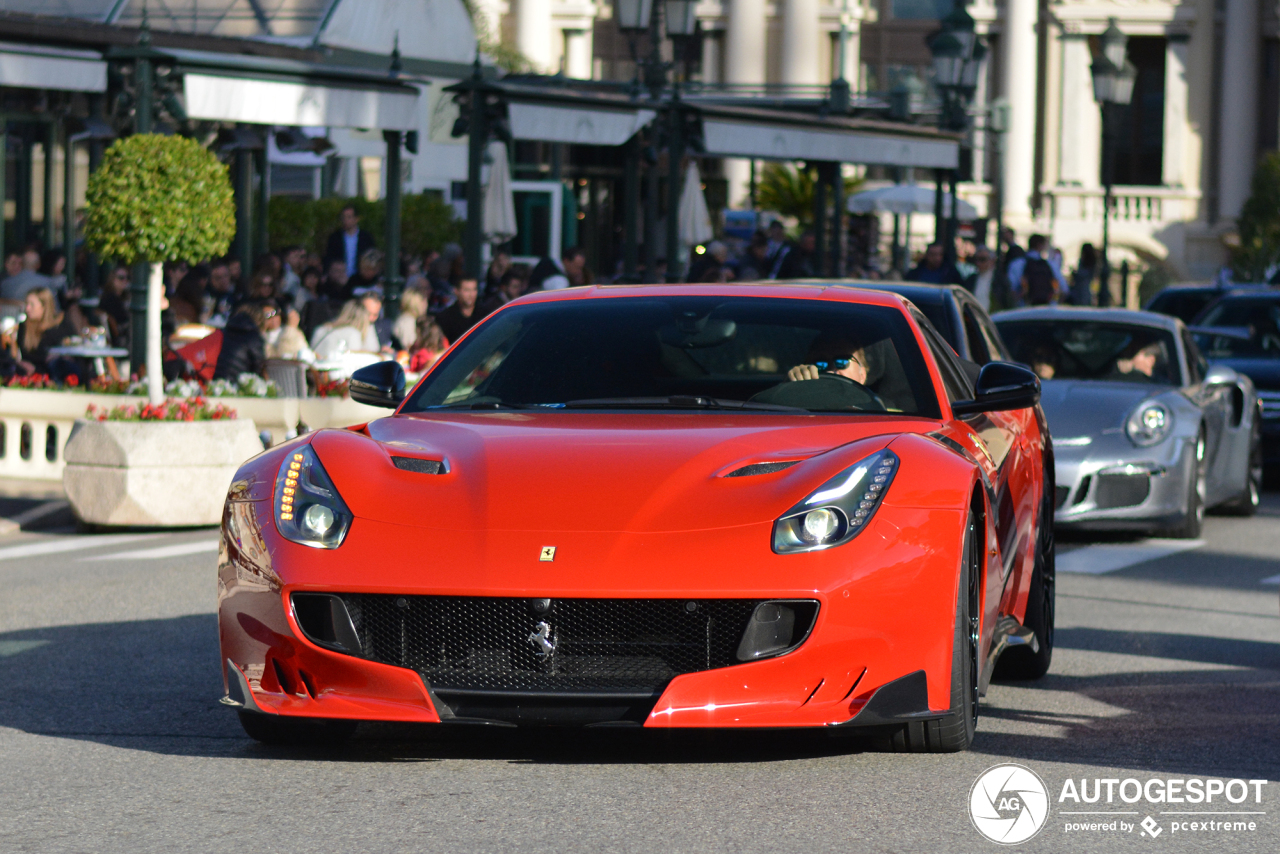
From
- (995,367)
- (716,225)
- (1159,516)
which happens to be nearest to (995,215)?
(716,225)

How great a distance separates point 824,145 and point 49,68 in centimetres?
1008

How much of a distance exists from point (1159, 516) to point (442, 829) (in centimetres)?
911

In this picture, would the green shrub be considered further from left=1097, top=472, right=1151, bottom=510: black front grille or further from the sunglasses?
the sunglasses

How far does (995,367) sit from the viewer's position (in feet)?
23.7

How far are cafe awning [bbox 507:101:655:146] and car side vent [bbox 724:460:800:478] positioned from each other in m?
14.5

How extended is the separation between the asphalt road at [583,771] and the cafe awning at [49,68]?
35.3 feet

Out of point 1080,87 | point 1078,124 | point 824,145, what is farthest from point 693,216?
point 1080,87

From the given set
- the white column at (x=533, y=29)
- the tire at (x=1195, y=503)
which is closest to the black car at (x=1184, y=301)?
the tire at (x=1195, y=503)

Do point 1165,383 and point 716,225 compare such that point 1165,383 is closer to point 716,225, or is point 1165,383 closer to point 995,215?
point 716,225

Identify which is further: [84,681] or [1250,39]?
[1250,39]

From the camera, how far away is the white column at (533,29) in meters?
68.9

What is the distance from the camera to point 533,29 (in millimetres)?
69062

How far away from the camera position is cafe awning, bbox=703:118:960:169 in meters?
23.7

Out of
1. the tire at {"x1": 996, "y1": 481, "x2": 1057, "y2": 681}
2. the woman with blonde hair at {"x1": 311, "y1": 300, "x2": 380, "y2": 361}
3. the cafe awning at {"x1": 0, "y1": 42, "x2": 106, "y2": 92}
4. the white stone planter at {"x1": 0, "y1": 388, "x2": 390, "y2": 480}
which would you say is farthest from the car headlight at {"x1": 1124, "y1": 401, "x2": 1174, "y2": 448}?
the cafe awning at {"x1": 0, "y1": 42, "x2": 106, "y2": 92}
